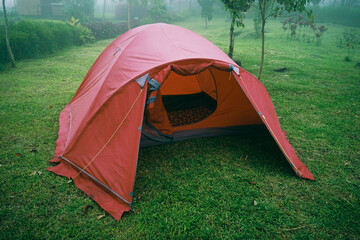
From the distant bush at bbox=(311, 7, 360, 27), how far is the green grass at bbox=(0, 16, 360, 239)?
2157 centimetres

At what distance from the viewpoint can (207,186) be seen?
2.97 metres

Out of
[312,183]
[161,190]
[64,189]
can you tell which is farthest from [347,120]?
[64,189]

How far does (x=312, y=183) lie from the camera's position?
9.98 feet

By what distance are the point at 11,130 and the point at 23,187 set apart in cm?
171

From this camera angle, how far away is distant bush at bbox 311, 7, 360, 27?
21266 millimetres

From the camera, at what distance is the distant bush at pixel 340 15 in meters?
21.3

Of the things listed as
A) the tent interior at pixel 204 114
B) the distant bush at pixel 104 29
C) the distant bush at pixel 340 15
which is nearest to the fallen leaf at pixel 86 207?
the tent interior at pixel 204 114

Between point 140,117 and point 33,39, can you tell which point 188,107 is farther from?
point 33,39

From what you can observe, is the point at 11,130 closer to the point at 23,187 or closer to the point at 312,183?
the point at 23,187

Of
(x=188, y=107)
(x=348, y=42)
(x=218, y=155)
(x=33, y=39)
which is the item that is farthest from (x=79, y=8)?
(x=218, y=155)

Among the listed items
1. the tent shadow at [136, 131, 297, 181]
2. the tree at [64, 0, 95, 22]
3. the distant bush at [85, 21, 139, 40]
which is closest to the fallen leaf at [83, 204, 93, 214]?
the tent shadow at [136, 131, 297, 181]

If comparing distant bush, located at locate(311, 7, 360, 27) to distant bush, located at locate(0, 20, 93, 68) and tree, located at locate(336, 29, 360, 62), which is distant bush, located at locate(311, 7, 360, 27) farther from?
distant bush, located at locate(0, 20, 93, 68)

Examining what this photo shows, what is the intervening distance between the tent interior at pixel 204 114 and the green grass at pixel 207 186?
17cm

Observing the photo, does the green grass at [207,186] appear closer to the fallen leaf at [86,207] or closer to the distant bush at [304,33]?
the fallen leaf at [86,207]
